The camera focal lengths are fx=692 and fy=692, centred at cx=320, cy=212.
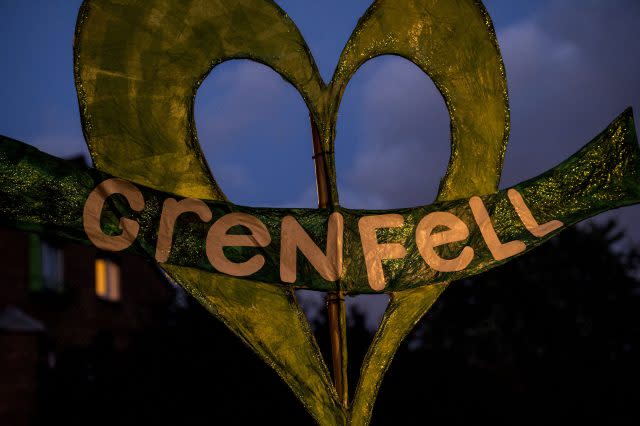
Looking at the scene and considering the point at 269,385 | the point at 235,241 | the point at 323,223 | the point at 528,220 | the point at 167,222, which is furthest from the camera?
the point at 269,385

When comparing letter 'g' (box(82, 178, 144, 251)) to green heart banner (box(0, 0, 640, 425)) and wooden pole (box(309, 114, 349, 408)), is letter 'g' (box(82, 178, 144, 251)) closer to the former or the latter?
green heart banner (box(0, 0, 640, 425))

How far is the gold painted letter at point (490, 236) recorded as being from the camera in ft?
14.1

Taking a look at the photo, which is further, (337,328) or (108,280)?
(108,280)

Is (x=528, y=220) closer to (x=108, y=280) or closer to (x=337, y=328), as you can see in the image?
(x=337, y=328)

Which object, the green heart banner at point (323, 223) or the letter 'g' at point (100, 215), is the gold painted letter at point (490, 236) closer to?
the green heart banner at point (323, 223)

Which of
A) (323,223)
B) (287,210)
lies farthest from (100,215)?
(323,223)

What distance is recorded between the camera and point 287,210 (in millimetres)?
3928

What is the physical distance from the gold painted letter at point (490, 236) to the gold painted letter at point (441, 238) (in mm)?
110

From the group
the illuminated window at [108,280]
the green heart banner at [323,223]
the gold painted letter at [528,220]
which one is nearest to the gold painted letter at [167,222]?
the green heart banner at [323,223]

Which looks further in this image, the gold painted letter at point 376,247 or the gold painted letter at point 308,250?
the gold painted letter at point 376,247

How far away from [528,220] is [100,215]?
259cm

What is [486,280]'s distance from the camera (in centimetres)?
2264

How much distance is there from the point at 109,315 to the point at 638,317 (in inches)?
599

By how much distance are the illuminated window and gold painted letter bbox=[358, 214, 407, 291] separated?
1306 cm
